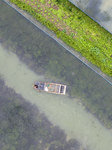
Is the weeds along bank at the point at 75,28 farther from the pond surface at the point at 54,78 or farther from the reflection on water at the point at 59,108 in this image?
the reflection on water at the point at 59,108

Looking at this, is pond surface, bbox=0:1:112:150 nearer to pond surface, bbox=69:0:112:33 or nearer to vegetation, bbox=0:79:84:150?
vegetation, bbox=0:79:84:150

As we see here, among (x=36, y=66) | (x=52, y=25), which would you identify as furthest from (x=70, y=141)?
(x=52, y=25)

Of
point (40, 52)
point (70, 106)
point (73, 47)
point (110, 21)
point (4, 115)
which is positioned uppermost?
point (110, 21)

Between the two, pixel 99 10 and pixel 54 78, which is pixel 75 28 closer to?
pixel 99 10

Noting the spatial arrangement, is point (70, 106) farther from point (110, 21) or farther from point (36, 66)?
point (110, 21)

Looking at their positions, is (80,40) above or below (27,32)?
above

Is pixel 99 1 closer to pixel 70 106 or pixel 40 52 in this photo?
pixel 40 52
